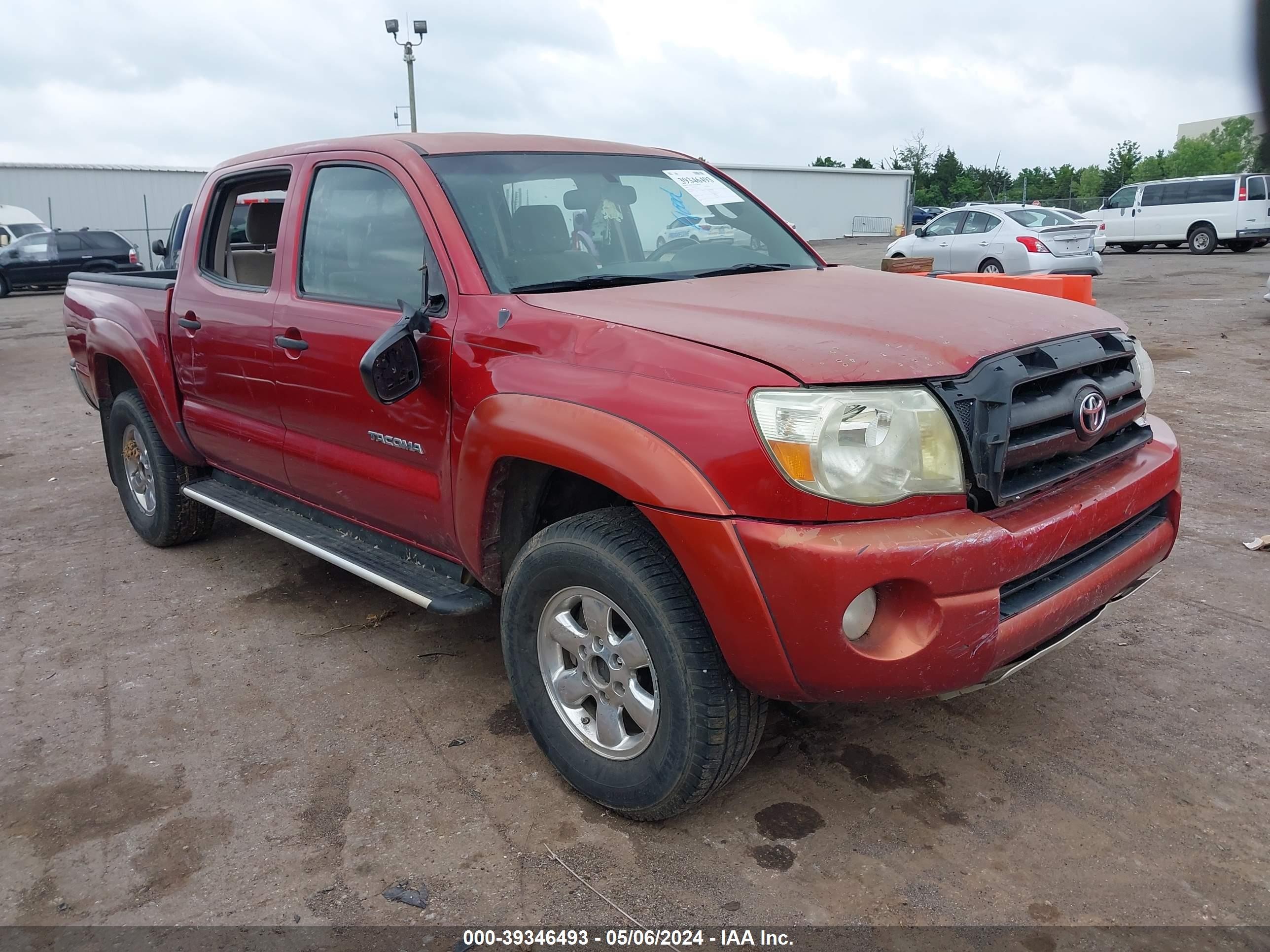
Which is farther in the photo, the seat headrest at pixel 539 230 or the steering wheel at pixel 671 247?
the steering wheel at pixel 671 247

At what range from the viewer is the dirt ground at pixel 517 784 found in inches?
99.5

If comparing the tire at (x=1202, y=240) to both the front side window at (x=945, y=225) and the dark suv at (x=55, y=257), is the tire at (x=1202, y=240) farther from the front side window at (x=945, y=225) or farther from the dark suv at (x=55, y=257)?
the dark suv at (x=55, y=257)

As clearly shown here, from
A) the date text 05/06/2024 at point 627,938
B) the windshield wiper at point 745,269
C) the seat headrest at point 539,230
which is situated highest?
the seat headrest at point 539,230

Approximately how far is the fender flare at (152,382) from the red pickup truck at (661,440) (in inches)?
20.0

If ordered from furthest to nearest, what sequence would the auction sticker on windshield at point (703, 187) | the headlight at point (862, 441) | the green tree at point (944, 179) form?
the green tree at point (944, 179) < the auction sticker on windshield at point (703, 187) < the headlight at point (862, 441)

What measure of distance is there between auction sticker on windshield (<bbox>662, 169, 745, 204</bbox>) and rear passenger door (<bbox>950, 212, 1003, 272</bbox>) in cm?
1476

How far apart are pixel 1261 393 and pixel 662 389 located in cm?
729

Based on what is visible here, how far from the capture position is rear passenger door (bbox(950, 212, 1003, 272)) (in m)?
17.7

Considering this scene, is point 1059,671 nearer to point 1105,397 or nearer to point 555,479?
point 1105,397

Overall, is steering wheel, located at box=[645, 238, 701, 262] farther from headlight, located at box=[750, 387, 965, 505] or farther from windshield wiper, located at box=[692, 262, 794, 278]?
headlight, located at box=[750, 387, 965, 505]

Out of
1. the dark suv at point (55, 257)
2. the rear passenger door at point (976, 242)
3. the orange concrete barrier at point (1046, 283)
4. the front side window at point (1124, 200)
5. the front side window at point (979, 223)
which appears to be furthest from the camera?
the front side window at point (1124, 200)

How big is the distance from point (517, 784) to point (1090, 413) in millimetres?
1889

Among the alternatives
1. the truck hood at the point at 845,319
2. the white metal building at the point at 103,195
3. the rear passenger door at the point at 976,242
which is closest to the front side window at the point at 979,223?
the rear passenger door at the point at 976,242

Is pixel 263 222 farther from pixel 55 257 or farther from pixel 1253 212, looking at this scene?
pixel 1253 212
